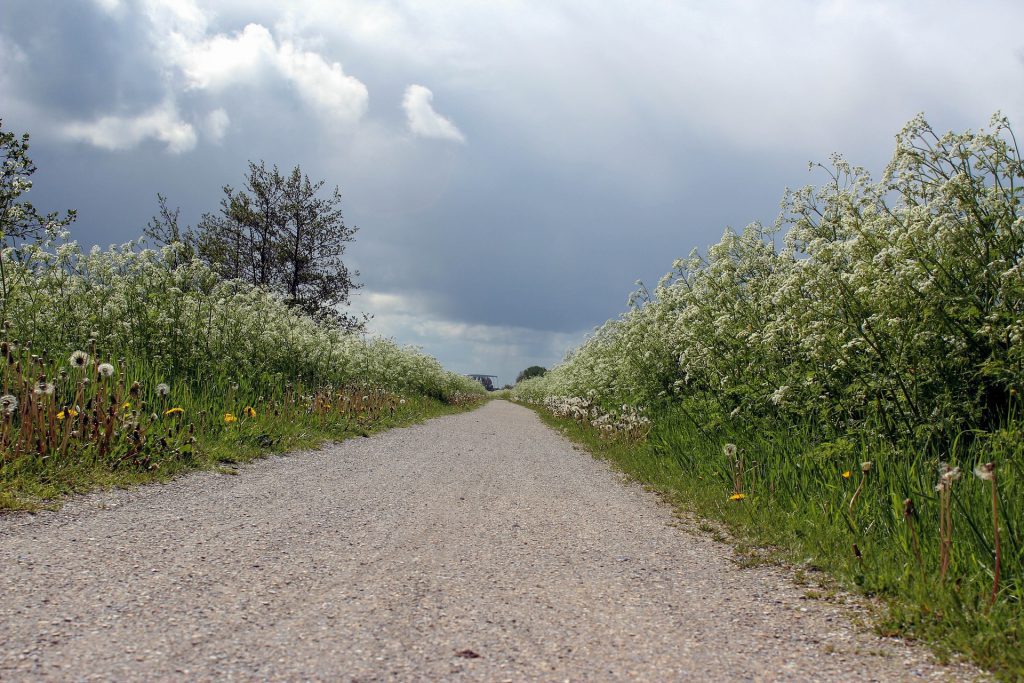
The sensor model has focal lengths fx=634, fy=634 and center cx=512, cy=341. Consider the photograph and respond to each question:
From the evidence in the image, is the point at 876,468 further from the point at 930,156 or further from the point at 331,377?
the point at 331,377

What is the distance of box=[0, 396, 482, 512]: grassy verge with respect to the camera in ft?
17.7

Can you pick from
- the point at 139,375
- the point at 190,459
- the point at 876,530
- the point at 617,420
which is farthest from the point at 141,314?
the point at 876,530

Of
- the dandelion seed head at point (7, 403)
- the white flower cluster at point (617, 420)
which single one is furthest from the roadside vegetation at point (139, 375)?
the white flower cluster at point (617, 420)

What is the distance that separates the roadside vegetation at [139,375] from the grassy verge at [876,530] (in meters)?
5.71

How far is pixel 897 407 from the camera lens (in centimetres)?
553

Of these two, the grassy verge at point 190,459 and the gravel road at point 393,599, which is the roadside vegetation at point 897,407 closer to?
the gravel road at point 393,599

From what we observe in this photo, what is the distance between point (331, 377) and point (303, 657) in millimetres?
15178

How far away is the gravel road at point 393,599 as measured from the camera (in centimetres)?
277

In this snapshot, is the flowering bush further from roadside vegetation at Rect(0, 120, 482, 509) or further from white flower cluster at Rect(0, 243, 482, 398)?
white flower cluster at Rect(0, 243, 482, 398)

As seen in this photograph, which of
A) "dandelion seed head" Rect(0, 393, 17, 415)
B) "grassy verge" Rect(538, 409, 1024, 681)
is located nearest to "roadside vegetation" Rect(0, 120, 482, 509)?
"dandelion seed head" Rect(0, 393, 17, 415)

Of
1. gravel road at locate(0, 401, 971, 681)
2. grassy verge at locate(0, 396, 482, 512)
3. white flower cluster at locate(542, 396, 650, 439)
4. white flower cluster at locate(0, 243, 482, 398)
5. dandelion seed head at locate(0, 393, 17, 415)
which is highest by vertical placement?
white flower cluster at locate(0, 243, 482, 398)

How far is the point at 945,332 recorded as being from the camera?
530 cm

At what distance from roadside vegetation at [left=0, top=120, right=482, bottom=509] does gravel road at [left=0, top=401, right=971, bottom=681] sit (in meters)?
1.05

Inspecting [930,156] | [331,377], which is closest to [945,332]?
[930,156]
